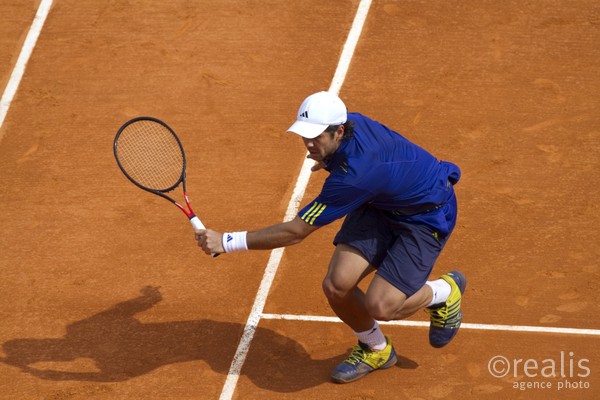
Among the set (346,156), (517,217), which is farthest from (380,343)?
(517,217)

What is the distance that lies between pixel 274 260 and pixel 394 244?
72.6 inches

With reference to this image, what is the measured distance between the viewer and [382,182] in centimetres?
656

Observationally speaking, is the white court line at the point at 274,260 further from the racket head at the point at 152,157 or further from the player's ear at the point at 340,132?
the player's ear at the point at 340,132

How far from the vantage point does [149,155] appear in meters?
7.95

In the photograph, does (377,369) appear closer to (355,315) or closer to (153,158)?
(355,315)

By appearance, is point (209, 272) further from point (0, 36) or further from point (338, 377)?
point (0, 36)

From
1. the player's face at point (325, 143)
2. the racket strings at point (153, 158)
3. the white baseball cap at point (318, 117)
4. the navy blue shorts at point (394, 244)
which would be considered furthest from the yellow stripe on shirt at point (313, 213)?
the racket strings at point (153, 158)

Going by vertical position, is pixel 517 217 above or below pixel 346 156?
below

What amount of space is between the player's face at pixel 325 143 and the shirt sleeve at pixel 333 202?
0.22 m

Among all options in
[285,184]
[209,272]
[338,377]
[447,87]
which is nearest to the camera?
[338,377]

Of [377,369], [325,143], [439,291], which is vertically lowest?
[377,369]

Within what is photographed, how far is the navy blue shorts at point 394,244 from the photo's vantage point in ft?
22.6

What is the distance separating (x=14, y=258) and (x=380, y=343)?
3480 millimetres

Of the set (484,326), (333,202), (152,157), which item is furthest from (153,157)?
(484,326)
